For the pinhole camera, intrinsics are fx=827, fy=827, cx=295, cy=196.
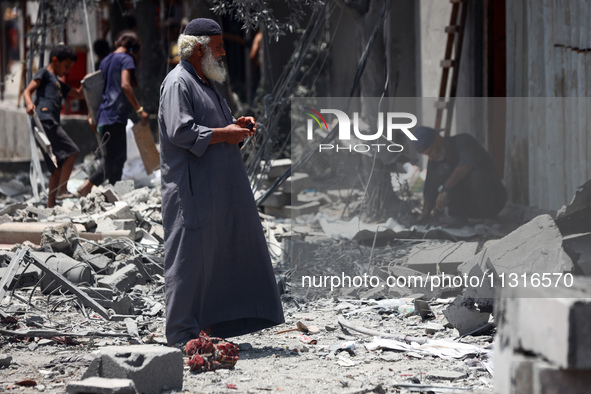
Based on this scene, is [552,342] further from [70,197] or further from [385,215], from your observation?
[70,197]

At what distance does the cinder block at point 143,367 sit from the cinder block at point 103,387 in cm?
17

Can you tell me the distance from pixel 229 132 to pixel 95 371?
4.66ft

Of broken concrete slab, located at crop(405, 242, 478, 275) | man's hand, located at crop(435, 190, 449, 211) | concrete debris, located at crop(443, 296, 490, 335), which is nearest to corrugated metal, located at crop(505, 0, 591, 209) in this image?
man's hand, located at crop(435, 190, 449, 211)

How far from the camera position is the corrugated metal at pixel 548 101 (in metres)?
6.78

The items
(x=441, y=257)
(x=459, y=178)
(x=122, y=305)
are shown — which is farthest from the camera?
(x=459, y=178)

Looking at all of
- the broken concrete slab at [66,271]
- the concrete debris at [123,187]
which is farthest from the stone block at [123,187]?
the broken concrete slab at [66,271]

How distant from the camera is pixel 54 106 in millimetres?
8625

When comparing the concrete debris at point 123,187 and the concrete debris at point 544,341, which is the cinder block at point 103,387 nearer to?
the concrete debris at point 544,341

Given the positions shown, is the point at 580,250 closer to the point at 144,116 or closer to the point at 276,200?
the point at 276,200

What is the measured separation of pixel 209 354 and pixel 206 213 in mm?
749

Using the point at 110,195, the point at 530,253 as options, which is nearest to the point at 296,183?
the point at 110,195

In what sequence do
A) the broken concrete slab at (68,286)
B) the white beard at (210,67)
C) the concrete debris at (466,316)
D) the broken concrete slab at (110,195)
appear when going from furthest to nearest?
the broken concrete slab at (110,195) → the broken concrete slab at (68,286) → the concrete debris at (466,316) → the white beard at (210,67)

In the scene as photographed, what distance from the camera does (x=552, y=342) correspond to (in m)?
2.70

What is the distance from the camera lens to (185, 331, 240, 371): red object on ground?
160 inches
